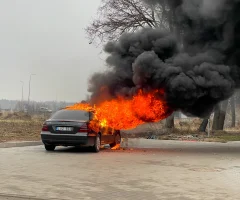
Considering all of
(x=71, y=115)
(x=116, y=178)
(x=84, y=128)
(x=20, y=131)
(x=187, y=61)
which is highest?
(x=187, y=61)

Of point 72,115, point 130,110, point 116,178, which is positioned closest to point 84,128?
point 72,115

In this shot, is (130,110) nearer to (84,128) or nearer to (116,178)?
(84,128)

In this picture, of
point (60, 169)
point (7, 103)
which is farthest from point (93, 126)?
point (7, 103)

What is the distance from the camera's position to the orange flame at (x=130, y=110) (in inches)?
603

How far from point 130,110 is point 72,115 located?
7.52ft

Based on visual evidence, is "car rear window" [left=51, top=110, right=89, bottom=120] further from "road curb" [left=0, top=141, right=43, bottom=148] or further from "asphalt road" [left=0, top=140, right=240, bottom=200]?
"road curb" [left=0, top=141, right=43, bottom=148]

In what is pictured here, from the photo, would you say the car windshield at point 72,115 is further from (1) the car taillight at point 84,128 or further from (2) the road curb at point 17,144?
(2) the road curb at point 17,144

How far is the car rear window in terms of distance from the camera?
14.6m

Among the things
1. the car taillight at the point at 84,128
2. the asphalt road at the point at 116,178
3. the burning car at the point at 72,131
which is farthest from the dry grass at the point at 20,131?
the asphalt road at the point at 116,178

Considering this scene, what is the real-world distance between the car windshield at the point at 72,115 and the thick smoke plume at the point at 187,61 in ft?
4.27

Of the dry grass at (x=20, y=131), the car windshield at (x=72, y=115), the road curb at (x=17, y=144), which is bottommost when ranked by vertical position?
the road curb at (x=17, y=144)

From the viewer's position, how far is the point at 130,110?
15578 mm

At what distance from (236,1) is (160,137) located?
12088 mm

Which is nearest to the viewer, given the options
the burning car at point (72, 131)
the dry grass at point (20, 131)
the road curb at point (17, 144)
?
the burning car at point (72, 131)
